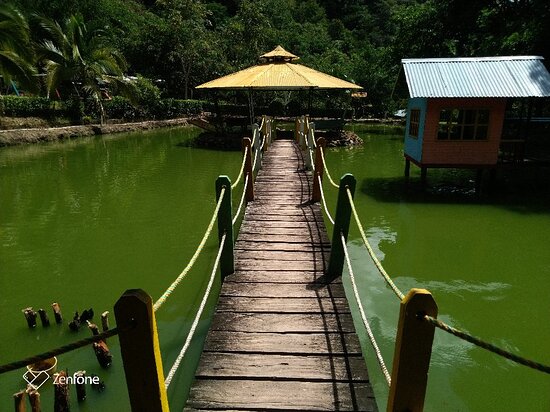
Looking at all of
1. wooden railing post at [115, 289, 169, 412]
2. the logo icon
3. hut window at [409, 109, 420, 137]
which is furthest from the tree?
wooden railing post at [115, 289, 169, 412]

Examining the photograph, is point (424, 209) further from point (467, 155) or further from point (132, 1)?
point (132, 1)

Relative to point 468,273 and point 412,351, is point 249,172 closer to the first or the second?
point 468,273

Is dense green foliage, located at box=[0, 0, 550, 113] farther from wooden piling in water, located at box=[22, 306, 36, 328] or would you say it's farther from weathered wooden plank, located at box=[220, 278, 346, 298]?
weathered wooden plank, located at box=[220, 278, 346, 298]

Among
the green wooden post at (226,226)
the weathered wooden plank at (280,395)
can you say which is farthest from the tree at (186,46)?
the weathered wooden plank at (280,395)

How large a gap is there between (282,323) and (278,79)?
1687 cm

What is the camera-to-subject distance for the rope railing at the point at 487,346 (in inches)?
69.7

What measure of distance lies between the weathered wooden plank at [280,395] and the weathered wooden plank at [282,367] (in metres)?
0.06

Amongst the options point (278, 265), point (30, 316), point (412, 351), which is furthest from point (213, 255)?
point (412, 351)

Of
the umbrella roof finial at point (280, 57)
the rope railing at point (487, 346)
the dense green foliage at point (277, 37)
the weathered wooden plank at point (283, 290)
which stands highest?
→ the dense green foliage at point (277, 37)

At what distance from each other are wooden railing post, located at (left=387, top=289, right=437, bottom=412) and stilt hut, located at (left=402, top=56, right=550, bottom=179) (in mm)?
10671

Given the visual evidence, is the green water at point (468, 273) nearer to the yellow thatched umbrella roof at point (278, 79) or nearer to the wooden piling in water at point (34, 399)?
the wooden piling in water at point (34, 399)

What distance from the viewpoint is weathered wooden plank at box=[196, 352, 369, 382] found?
10.9 ft

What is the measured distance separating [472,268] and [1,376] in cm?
783

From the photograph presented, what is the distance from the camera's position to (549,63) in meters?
16.2
